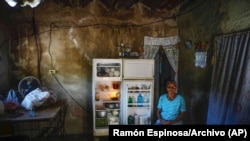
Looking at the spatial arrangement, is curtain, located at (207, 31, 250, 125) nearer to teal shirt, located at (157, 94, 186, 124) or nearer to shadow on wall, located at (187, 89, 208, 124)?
shadow on wall, located at (187, 89, 208, 124)

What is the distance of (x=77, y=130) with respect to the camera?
5.08 metres

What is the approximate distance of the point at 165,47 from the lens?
523 centimetres

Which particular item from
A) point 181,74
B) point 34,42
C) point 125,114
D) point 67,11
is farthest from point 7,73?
point 181,74

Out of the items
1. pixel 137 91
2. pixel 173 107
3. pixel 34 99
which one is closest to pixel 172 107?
pixel 173 107

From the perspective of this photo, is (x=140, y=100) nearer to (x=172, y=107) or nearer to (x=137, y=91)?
(x=137, y=91)

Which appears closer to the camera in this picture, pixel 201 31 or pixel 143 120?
pixel 201 31

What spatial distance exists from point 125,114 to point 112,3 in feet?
7.98

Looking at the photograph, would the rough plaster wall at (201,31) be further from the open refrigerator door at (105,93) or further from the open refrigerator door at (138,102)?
the open refrigerator door at (105,93)

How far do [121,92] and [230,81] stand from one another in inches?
87.4

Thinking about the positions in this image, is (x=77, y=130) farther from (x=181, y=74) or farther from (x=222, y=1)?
(x=222, y=1)

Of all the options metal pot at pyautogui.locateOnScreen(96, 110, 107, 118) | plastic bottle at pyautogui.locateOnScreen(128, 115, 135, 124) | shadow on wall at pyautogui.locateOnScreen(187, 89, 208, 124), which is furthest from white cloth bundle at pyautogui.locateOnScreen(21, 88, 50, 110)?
shadow on wall at pyautogui.locateOnScreen(187, 89, 208, 124)

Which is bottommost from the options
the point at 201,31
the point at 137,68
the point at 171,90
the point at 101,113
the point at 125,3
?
the point at 101,113

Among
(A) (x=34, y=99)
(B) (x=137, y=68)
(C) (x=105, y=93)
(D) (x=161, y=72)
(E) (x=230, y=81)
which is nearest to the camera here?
(E) (x=230, y=81)

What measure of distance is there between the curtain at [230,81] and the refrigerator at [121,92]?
140 centimetres
